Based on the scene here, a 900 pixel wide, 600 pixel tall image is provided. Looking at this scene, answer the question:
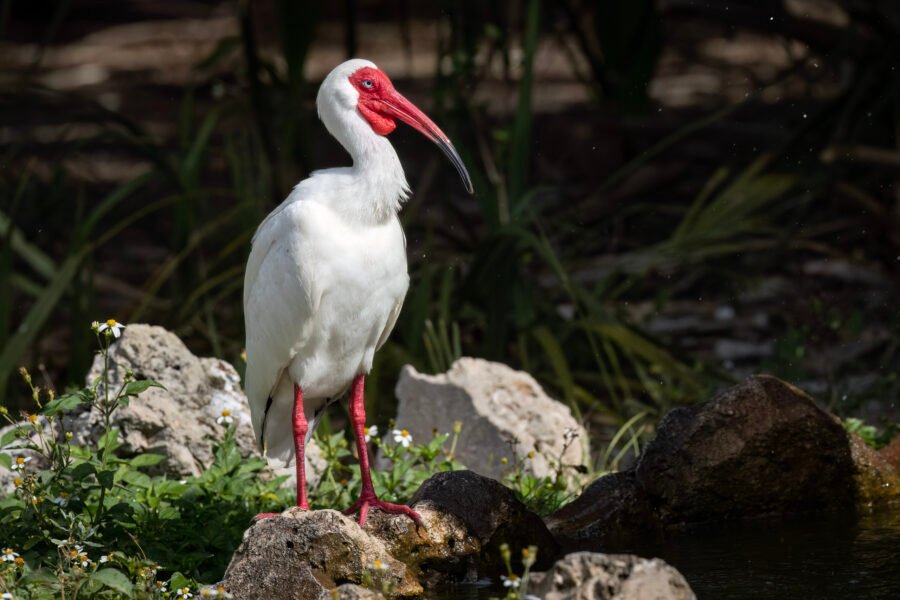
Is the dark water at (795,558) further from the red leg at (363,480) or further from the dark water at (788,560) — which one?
the red leg at (363,480)

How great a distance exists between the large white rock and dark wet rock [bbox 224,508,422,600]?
1502 millimetres

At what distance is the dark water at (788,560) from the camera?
392cm

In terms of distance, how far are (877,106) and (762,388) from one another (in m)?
3.62

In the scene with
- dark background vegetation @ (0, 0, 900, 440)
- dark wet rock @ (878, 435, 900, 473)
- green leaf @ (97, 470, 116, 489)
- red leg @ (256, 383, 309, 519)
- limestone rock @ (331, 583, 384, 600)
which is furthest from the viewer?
dark background vegetation @ (0, 0, 900, 440)

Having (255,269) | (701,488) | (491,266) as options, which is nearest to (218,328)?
(491,266)

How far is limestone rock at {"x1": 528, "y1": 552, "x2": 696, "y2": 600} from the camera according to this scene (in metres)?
3.15

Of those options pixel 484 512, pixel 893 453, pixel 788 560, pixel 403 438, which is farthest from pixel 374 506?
pixel 893 453

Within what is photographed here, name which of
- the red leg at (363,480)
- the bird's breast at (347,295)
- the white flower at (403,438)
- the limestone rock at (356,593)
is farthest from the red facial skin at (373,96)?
the limestone rock at (356,593)

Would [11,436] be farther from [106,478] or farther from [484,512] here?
[484,512]

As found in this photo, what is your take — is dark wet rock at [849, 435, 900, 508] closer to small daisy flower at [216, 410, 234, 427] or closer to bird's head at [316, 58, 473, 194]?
bird's head at [316, 58, 473, 194]

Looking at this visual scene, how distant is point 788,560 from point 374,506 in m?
1.22

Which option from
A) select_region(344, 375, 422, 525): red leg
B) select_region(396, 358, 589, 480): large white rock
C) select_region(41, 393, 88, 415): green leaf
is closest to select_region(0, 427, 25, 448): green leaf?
select_region(41, 393, 88, 415): green leaf

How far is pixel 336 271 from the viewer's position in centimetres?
449

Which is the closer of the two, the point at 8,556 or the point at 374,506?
the point at 8,556
